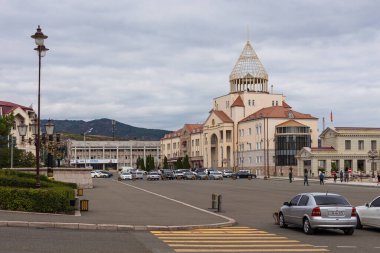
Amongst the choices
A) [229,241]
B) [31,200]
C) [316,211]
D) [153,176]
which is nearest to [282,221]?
[316,211]

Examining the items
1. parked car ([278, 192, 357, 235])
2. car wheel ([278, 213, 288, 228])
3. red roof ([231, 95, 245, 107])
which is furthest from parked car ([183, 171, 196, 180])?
parked car ([278, 192, 357, 235])

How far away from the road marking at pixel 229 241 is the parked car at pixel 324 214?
1.28 metres

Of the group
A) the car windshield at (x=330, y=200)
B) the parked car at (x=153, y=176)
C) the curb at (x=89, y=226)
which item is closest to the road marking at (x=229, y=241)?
the curb at (x=89, y=226)

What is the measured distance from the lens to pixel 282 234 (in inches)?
778

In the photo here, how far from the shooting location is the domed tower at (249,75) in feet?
477

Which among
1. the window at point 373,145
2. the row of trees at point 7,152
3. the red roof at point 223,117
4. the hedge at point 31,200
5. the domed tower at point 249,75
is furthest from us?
the domed tower at point 249,75

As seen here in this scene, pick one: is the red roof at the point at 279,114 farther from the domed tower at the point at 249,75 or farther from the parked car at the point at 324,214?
the parked car at the point at 324,214

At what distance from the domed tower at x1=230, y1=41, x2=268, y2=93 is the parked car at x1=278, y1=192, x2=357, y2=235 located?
125787 millimetres

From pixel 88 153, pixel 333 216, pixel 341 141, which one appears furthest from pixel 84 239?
pixel 88 153

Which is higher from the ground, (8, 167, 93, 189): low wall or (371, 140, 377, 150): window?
(371, 140, 377, 150): window

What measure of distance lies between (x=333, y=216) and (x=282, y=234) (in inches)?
68.1

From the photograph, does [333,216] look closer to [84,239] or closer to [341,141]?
[84,239]

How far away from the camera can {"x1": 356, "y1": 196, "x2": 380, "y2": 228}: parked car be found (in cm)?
2048

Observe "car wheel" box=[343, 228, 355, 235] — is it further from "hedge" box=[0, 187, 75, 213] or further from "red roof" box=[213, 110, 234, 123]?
"red roof" box=[213, 110, 234, 123]
